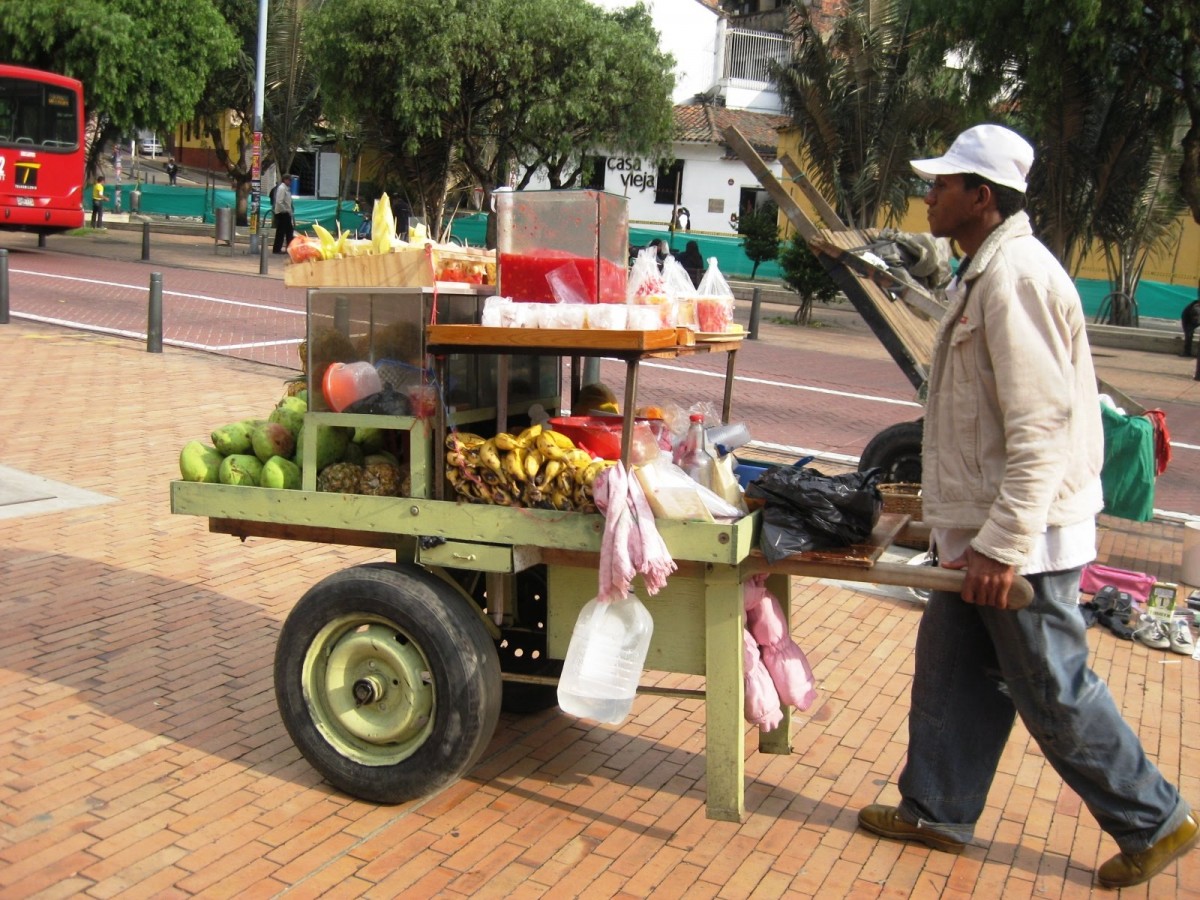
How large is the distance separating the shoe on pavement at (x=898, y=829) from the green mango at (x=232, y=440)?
2.35 metres

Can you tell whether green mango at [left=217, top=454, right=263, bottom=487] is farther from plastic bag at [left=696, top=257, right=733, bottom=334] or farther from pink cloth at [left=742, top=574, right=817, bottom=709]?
pink cloth at [left=742, top=574, right=817, bottom=709]

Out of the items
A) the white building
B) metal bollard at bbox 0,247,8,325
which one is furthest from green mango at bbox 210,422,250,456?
the white building

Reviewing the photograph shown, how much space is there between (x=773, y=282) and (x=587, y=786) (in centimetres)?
2655

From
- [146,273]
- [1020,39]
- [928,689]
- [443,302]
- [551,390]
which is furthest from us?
[146,273]

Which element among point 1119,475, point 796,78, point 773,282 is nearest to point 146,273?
point 796,78

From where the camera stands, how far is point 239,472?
4.03 m

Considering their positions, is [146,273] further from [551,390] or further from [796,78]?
[551,390]

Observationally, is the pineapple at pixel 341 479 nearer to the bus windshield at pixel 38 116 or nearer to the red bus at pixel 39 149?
the red bus at pixel 39 149

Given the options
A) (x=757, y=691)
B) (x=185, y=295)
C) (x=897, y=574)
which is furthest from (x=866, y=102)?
(x=897, y=574)

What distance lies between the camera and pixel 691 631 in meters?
3.73

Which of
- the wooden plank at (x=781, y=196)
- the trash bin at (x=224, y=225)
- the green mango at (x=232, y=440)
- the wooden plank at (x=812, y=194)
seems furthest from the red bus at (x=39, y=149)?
the green mango at (x=232, y=440)

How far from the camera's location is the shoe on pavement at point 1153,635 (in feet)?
18.7

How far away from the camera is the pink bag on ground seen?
631 cm

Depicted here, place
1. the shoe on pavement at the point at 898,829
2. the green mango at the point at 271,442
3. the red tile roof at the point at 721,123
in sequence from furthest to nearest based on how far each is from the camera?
the red tile roof at the point at 721,123, the green mango at the point at 271,442, the shoe on pavement at the point at 898,829
